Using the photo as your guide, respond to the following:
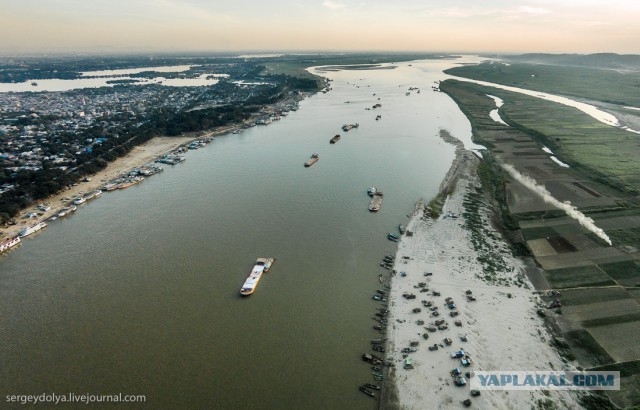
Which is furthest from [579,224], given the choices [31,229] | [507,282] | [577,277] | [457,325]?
[31,229]

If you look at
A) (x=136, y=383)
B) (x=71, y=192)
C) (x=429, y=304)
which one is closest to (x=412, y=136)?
(x=429, y=304)

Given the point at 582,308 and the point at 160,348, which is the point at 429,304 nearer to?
the point at 582,308

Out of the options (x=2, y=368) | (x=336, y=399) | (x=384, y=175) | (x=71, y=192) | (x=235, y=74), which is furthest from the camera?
(x=235, y=74)

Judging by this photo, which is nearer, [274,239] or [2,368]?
[2,368]

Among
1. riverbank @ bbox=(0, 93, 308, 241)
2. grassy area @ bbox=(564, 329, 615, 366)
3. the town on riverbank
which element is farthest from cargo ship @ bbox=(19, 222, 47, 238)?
grassy area @ bbox=(564, 329, 615, 366)
